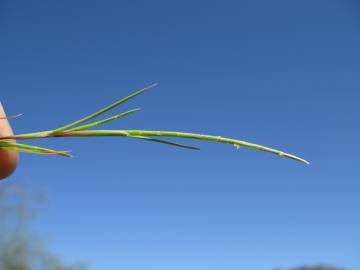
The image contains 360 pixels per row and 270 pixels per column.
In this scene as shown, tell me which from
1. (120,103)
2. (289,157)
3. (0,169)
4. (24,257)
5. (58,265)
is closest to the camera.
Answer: (289,157)

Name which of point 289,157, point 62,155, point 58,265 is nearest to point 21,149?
point 62,155

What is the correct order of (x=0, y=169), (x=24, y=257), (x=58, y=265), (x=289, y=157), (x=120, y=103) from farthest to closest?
1. (x=58, y=265)
2. (x=24, y=257)
3. (x=0, y=169)
4. (x=120, y=103)
5. (x=289, y=157)

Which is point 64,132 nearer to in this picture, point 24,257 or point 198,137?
point 198,137

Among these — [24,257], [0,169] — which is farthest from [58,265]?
[0,169]

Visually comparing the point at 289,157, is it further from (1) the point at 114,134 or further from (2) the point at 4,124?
(2) the point at 4,124

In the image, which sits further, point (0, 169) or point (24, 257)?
point (24, 257)

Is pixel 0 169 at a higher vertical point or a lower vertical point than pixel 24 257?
lower
